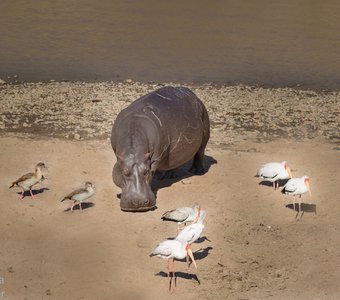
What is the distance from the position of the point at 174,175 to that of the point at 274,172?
1.72m

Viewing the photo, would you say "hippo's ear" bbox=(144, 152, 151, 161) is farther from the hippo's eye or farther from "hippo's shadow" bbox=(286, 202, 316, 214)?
"hippo's shadow" bbox=(286, 202, 316, 214)

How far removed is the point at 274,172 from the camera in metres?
11.1

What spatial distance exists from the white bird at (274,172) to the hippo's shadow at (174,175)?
1184mm

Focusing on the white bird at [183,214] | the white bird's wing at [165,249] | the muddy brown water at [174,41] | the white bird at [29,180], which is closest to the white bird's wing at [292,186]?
the white bird at [183,214]

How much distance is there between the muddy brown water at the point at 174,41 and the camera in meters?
18.4

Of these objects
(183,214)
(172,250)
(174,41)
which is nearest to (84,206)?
(183,214)

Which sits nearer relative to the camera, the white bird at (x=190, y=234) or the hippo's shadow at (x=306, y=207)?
the white bird at (x=190, y=234)

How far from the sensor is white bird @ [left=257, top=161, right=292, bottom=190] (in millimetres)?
11094

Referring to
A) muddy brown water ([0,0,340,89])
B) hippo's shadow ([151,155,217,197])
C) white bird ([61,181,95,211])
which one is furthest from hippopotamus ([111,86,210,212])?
muddy brown water ([0,0,340,89])

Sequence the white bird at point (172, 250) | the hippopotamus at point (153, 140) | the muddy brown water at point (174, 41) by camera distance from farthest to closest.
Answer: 1. the muddy brown water at point (174, 41)
2. the hippopotamus at point (153, 140)
3. the white bird at point (172, 250)

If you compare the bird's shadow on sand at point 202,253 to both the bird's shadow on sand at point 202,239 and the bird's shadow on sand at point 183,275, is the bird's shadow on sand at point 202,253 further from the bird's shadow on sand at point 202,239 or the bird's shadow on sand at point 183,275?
the bird's shadow on sand at point 183,275

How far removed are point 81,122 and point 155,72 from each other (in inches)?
175

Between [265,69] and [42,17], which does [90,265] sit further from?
[42,17]

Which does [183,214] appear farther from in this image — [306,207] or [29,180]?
[29,180]
